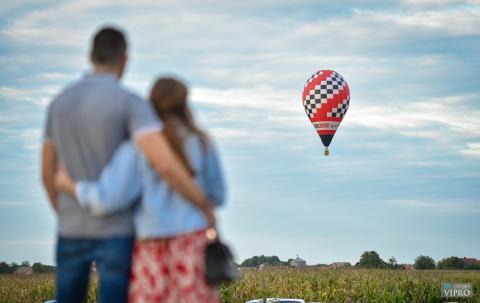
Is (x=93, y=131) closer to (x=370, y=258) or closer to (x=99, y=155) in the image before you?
(x=99, y=155)

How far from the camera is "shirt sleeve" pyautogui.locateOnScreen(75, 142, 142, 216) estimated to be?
4.57m

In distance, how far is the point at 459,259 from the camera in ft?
268

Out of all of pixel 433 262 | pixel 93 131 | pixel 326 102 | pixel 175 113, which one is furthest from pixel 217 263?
pixel 433 262

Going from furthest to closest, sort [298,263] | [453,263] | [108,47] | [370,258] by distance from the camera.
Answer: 1. [453,263]
2. [370,258]
3. [298,263]
4. [108,47]

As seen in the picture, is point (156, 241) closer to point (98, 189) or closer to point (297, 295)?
point (98, 189)

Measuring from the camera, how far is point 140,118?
4617 millimetres

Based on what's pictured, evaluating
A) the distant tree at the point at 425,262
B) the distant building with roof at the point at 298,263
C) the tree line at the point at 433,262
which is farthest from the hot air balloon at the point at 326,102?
the distant tree at the point at 425,262

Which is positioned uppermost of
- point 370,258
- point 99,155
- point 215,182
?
point 370,258

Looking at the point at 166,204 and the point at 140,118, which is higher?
the point at 140,118

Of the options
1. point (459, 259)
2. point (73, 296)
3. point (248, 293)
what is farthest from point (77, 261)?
point (459, 259)

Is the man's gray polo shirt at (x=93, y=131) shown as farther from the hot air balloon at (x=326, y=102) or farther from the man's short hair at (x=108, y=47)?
the hot air balloon at (x=326, y=102)

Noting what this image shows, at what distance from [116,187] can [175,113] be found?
19.2 inches

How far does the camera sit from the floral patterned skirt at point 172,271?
456 centimetres

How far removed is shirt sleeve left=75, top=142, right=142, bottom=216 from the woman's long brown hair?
21 cm
